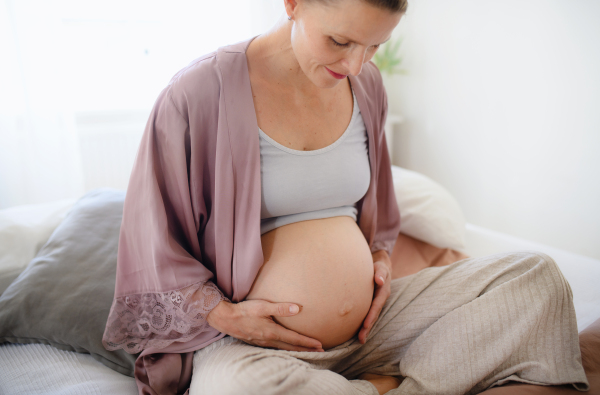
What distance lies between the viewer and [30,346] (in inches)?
35.9

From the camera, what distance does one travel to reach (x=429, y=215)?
139 cm

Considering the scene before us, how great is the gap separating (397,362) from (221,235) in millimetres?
470

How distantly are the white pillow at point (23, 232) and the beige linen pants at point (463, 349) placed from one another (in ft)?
2.00

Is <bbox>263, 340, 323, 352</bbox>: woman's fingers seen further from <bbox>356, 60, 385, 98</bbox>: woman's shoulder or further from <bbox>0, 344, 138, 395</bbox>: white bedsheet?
<bbox>356, 60, 385, 98</bbox>: woman's shoulder

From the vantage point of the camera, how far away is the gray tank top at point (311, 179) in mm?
826

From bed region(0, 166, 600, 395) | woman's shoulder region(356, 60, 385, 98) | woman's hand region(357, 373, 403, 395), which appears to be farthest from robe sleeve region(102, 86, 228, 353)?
woman's shoulder region(356, 60, 385, 98)

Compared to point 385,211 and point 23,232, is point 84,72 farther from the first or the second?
point 385,211

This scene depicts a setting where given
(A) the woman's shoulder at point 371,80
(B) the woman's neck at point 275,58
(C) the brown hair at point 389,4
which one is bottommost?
(A) the woman's shoulder at point 371,80

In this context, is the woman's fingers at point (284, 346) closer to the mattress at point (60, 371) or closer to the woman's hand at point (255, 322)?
the woman's hand at point (255, 322)

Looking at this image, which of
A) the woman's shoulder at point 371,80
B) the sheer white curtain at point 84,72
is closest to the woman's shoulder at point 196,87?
the woman's shoulder at point 371,80

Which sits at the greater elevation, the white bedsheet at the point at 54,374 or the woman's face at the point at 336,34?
the woman's face at the point at 336,34

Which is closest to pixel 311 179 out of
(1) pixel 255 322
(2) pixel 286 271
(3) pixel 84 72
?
(2) pixel 286 271

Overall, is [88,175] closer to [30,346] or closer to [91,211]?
[91,211]

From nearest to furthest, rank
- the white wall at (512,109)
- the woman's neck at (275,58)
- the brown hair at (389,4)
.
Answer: the brown hair at (389,4) < the woman's neck at (275,58) < the white wall at (512,109)
